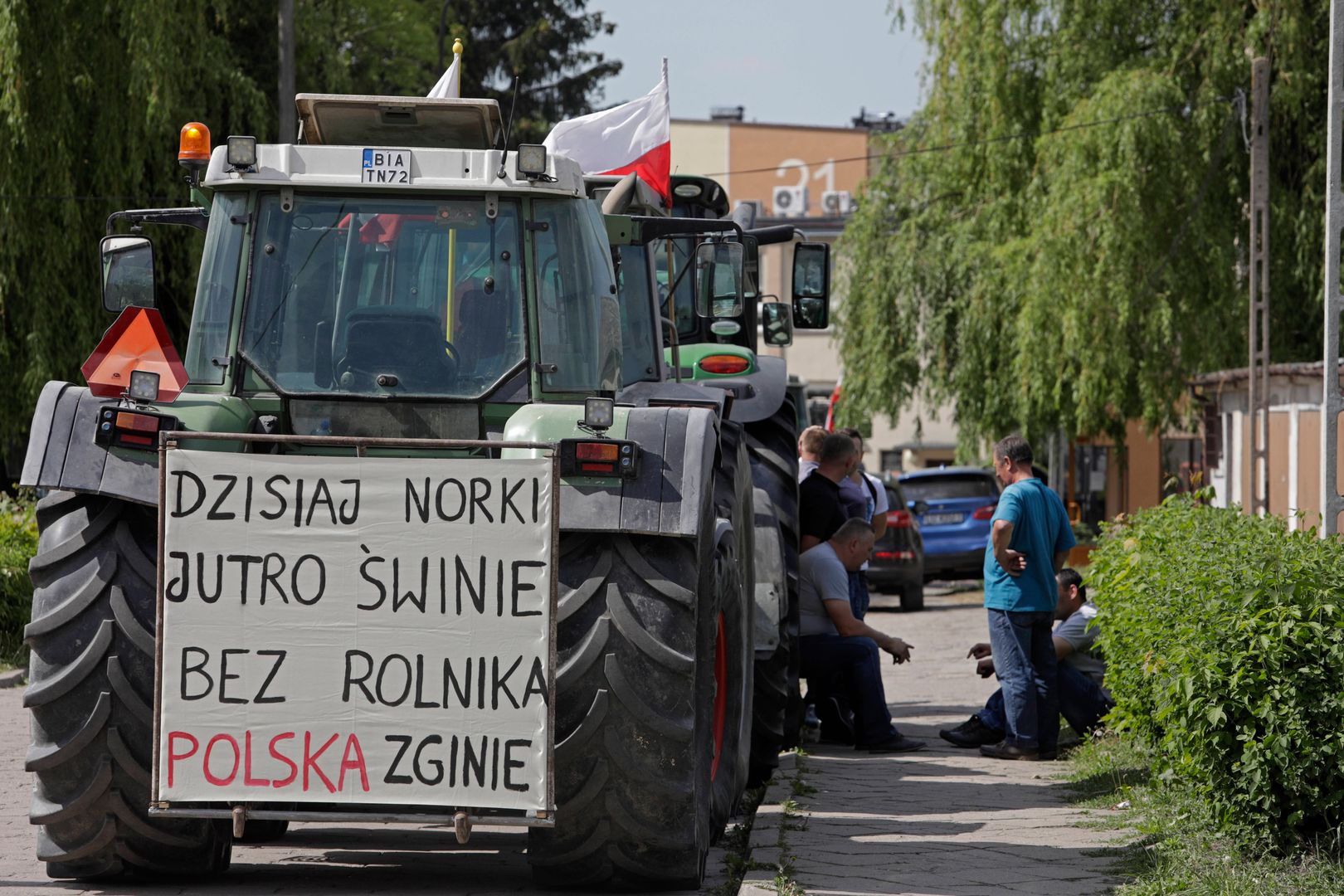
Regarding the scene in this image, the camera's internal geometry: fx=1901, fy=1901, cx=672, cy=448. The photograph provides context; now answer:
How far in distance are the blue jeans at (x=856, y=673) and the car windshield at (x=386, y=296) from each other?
439cm

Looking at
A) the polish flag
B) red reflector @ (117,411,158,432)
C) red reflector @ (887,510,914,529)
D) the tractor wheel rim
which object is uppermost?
the polish flag

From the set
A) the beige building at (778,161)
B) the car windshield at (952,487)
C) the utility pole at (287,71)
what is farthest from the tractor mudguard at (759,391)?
the beige building at (778,161)

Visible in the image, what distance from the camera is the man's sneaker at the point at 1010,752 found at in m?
10.4

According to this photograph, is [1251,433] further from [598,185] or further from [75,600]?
[75,600]

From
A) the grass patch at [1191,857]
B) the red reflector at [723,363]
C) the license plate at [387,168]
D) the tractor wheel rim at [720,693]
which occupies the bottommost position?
the grass patch at [1191,857]

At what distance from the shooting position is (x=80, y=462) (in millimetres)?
6125

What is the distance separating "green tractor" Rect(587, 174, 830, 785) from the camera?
872 centimetres

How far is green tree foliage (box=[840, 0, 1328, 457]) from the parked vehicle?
9.93 feet

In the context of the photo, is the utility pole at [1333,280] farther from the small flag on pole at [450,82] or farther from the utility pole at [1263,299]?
the utility pole at [1263,299]

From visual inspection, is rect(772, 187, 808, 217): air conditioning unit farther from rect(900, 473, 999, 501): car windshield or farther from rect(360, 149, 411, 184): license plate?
rect(360, 149, 411, 184): license plate

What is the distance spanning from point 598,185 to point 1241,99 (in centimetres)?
1567

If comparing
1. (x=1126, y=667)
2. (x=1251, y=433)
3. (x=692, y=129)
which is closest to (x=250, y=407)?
(x=1126, y=667)

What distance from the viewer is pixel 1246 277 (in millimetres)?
24141

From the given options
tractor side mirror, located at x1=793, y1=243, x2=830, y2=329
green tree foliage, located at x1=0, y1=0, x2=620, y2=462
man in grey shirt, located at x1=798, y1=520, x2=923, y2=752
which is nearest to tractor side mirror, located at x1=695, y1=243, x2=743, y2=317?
tractor side mirror, located at x1=793, y1=243, x2=830, y2=329
